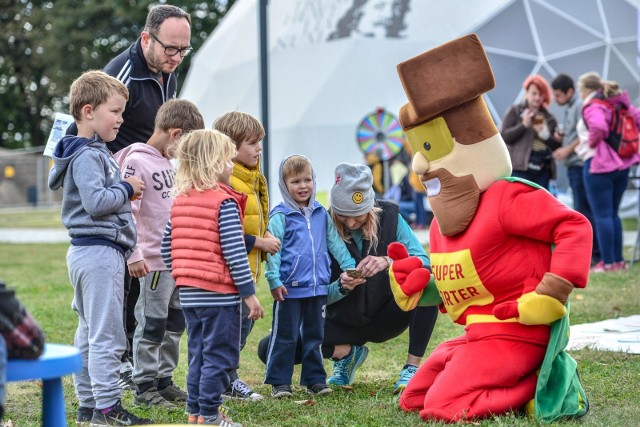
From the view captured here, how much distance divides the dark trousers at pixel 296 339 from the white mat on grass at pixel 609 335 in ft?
5.71

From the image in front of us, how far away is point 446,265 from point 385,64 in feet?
49.9

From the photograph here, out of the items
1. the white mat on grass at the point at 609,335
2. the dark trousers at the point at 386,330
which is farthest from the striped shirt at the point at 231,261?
the white mat on grass at the point at 609,335

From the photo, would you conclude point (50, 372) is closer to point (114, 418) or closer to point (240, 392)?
point (114, 418)

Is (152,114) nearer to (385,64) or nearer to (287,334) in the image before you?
(287,334)

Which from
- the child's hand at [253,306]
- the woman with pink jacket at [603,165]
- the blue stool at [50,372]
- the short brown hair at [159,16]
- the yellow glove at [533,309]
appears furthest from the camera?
the woman with pink jacket at [603,165]

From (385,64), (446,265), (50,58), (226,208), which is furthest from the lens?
(50,58)

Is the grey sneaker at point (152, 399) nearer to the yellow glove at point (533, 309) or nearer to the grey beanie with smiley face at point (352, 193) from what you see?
the grey beanie with smiley face at point (352, 193)

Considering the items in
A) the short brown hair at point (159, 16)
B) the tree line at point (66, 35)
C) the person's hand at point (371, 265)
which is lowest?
the person's hand at point (371, 265)

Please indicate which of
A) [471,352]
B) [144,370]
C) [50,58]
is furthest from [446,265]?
[50,58]

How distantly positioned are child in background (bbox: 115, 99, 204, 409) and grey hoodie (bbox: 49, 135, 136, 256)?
0.43 meters

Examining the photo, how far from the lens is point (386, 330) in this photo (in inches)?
225

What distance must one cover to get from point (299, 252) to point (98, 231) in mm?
1207

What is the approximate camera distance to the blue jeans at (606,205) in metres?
9.99

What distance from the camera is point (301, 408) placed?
4996 millimetres
